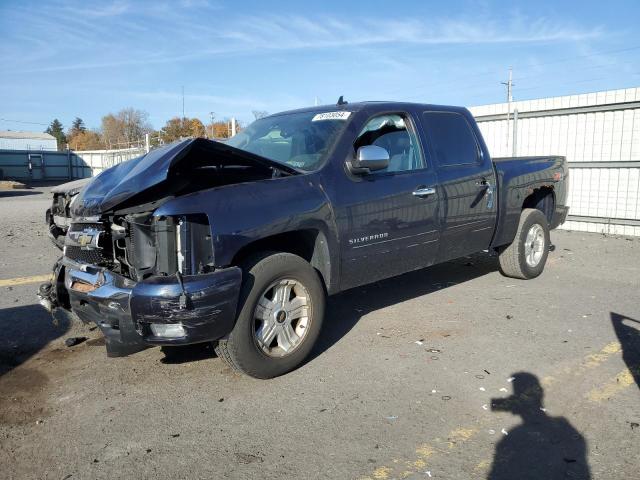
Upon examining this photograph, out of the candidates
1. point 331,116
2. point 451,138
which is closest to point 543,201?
point 451,138

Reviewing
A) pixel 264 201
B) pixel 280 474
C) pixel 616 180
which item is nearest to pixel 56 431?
pixel 280 474

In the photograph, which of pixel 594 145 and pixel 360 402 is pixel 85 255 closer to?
pixel 360 402

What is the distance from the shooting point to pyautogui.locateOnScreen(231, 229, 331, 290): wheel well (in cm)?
397

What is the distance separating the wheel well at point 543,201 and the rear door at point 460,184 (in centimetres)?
129

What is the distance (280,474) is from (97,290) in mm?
1725

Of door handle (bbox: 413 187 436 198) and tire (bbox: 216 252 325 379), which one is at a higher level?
door handle (bbox: 413 187 436 198)

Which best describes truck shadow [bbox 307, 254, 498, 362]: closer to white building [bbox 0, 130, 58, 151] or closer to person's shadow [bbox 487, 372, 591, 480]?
person's shadow [bbox 487, 372, 591, 480]

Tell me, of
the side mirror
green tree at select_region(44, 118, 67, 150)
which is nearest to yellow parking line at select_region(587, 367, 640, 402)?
the side mirror

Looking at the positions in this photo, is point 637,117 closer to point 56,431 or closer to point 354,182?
point 354,182

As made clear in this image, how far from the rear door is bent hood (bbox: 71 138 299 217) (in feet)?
5.95

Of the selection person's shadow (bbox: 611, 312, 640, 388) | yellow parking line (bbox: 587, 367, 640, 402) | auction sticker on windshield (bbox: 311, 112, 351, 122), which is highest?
auction sticker on windshield (bbox: 311, 112, 351, 122)

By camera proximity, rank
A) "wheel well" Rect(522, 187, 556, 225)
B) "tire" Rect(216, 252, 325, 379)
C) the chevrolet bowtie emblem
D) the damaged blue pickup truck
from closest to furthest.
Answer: the damaged blue pickup truck → "tire" Rect(216, 252, 325, 379) → the chevrolet bowtie emblem → "wheel well" Rect(522, 187, 556, 225)

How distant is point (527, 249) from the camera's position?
666 cm

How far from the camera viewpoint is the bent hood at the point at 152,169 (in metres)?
3.41
